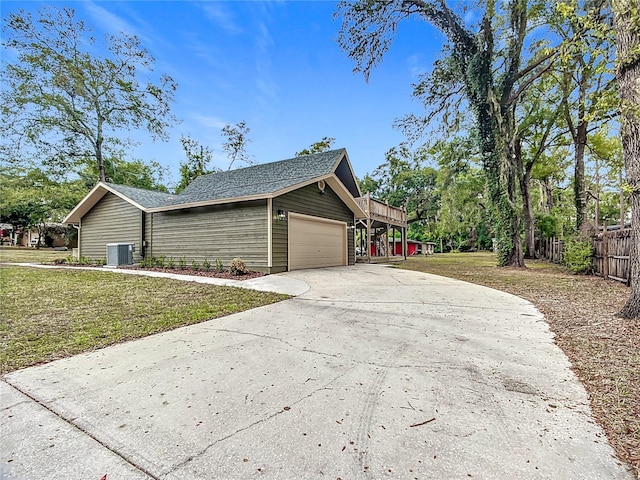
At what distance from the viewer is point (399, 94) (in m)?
16.1

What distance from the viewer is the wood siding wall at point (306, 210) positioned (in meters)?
10.1

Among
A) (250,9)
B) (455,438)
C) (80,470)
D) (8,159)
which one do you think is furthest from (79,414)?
(8,159)

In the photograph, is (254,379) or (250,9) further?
(250,9)

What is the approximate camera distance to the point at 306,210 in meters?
11.7

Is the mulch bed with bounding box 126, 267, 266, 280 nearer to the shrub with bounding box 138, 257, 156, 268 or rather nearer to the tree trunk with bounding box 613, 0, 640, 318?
the shrub with bounding box 138, 257, 156, 268

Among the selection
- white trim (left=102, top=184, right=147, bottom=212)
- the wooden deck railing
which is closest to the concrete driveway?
white trim (left=102, top=184, right=147, bottom=212)

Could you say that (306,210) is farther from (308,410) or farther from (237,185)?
(308,410)

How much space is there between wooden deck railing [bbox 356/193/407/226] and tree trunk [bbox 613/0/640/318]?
11.3 m

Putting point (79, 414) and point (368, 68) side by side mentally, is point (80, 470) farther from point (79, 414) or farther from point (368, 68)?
point (368, 68)

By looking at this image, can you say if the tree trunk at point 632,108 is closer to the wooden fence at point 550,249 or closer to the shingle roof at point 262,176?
the shingle roof at point 262,176

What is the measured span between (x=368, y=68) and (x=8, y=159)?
26.2 m

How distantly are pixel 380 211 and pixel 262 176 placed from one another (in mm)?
7168

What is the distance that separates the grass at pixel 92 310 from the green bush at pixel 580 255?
33.8ft

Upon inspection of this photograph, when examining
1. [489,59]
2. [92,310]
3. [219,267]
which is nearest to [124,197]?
[219,267]
